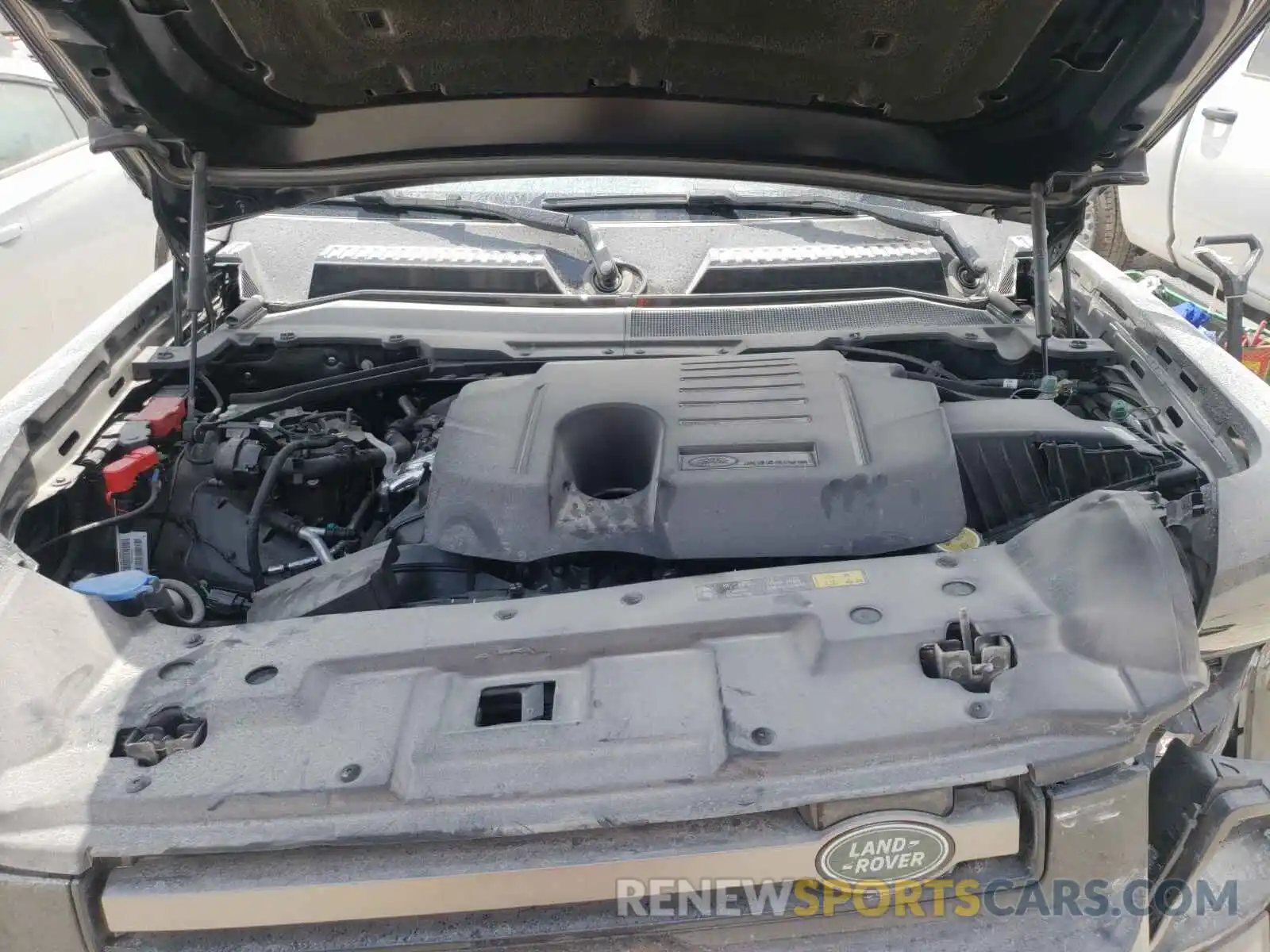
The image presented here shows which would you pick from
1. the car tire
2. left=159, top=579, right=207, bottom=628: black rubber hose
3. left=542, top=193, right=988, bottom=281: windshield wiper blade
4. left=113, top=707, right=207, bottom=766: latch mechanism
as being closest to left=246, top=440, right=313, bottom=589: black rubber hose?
left=159, top=579, right=207, bottom=628: black rubber hose

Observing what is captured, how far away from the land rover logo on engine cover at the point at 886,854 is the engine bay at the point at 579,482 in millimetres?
502

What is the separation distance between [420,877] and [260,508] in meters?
0.85

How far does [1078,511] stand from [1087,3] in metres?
0.89

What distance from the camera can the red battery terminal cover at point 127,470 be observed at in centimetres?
170

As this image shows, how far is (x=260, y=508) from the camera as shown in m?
1.69

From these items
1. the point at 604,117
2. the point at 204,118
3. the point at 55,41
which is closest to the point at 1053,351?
the point at 604,117

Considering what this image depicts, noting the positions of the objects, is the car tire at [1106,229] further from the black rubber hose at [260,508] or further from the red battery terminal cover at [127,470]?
the red battery terminal cover at [127,470]

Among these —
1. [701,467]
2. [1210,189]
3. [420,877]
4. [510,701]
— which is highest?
[1210,189]

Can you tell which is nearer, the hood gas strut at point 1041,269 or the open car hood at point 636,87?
the open car hood at point 636,87

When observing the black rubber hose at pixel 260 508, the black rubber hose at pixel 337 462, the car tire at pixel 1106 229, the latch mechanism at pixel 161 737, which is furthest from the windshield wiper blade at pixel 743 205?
the car tire at pixel 1106 229

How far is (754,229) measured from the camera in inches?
108

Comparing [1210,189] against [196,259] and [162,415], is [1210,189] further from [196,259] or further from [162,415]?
[162,415]

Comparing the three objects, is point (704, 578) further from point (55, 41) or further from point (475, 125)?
point (55, 41)

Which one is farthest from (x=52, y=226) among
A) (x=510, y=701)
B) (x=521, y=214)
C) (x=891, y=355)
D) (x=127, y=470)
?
(x=510, y=701)
